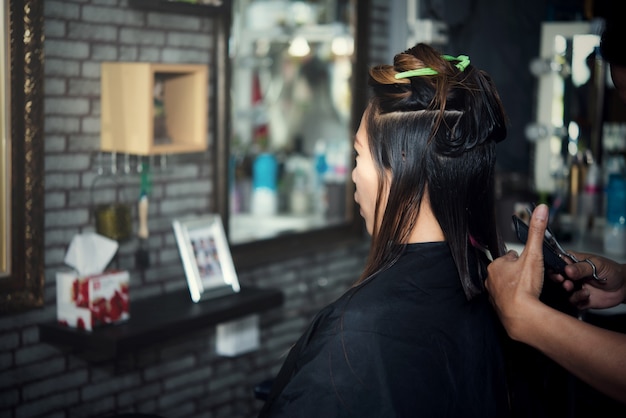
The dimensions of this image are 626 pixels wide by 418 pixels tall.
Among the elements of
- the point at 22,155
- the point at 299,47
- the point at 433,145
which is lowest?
the point at 22,155

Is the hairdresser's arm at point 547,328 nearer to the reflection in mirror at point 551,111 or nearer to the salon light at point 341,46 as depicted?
the reflection in mirror at point 551,111

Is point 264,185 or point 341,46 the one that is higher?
point 341,46

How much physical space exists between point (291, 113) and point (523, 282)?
3.60m

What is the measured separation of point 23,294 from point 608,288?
1.79 metres

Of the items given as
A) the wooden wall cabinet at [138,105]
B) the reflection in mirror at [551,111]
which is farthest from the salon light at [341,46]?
the wooden wall cabinet at [138,105]

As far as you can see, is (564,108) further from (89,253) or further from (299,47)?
(89,253)

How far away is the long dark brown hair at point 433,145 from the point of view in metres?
1.73

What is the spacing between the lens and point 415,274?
1.77 meters

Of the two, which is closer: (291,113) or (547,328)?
(547,328)

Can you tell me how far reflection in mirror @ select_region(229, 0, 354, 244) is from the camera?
4.56 metres

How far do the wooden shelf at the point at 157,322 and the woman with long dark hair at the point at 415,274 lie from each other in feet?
3.24

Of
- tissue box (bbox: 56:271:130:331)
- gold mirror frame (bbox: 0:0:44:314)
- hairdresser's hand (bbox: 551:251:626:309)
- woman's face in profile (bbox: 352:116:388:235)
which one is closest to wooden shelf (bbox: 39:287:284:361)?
tissue box (bbox: 56:271:130:331)

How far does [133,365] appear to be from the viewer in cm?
320

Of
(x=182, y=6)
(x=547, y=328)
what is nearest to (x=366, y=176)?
(x=547, y=328)
